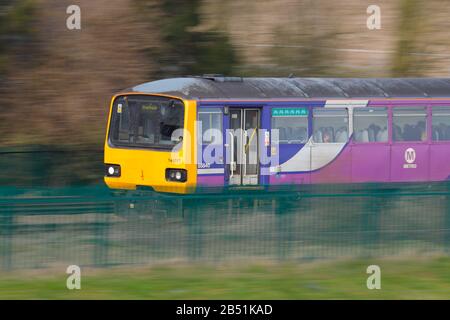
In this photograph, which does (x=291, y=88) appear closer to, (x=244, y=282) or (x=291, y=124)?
(x=291, y=124)

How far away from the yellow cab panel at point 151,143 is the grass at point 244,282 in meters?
5.53

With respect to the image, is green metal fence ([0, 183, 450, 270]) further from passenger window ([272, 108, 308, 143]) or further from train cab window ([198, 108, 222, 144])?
passenger window ([272, 108, 308, 143])

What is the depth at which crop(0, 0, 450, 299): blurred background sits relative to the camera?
1166 centimetres

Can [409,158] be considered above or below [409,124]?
below

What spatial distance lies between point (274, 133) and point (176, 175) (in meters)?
2.23

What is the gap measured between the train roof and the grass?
6.81 meters

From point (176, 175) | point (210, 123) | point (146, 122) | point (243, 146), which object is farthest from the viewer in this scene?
point (146, 122)

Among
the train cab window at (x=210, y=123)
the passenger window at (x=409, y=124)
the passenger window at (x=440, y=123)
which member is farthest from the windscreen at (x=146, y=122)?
the passenger window at (x=440, y=123)

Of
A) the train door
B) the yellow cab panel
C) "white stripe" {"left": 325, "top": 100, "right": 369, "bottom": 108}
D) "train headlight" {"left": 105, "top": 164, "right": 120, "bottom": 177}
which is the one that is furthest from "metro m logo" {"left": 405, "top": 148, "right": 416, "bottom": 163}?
"train headlight" {"left": 105, "top": 164, "right": 120, "bottom": 177}

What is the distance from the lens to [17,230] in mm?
11523

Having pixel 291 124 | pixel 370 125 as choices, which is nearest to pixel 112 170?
pixel 291 124

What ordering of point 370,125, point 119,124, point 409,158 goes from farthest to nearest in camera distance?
1. point 409,158
2. point 370,125
3. point 119,124

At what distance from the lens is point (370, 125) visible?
787 inches
